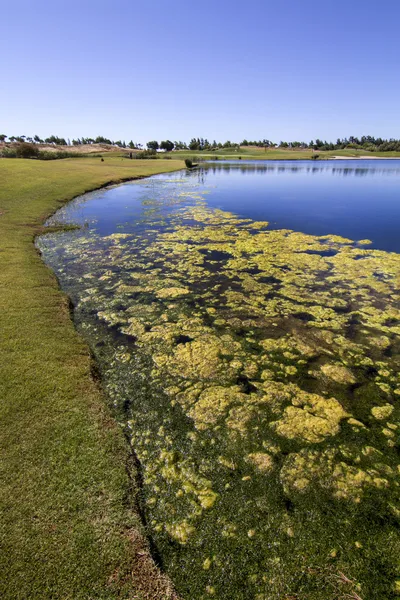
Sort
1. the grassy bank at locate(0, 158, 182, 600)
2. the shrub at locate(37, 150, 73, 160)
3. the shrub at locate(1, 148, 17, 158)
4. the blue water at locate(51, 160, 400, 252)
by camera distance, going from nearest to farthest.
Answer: the grassy bank at locate(0, 158, 182, 600), the blue water at locate(51, 160, 400, 252), the shrub at locate(1, 148, 17, 158), the shrub at locate(37, 150, 73, 160)

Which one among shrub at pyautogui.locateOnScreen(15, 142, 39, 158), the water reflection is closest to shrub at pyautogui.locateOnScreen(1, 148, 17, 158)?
shrub at pyautogui.locateOnScreen(15, 142, 39, 158)

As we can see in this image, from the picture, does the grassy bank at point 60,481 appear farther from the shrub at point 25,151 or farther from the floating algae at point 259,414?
the shrub at point 25,151

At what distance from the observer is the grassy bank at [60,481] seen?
3625 millimetres

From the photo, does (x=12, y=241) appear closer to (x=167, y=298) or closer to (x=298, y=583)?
(x=167, y=298)

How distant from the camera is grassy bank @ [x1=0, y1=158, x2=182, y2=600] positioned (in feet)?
11.9

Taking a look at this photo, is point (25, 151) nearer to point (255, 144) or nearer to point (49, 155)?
point (49, 155)

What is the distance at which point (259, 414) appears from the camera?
20.5ft

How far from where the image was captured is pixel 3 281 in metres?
11.1

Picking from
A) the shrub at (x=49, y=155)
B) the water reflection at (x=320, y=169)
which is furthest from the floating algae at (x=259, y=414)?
the shrub at (x=49, y=155)

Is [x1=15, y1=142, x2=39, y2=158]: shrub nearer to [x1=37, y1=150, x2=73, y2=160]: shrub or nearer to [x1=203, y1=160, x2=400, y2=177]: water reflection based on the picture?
[x1=37, y1=150, x2=73, y2=160]: shrub

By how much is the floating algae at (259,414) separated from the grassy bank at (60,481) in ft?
1.45

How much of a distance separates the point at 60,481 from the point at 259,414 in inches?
151

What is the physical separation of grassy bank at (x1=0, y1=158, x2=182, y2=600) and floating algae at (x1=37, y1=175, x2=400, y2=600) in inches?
17.4

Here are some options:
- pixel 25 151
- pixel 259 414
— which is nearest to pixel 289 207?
pixel 259 414
